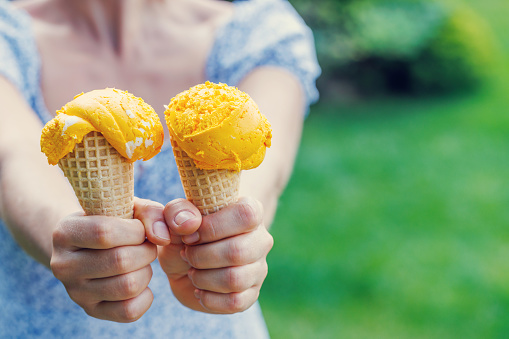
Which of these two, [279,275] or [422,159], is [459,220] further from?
[279,275]

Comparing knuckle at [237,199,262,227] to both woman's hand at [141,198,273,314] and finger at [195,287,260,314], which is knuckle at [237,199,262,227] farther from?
finger at [195,287,260,314]

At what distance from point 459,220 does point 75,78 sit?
354 cm

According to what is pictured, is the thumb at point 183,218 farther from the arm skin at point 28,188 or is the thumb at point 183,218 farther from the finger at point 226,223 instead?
the arm skin at point 28,188

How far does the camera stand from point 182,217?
1118 mm

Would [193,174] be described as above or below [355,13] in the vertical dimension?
above

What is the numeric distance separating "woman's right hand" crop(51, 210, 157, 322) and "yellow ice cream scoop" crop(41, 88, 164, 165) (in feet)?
0.49

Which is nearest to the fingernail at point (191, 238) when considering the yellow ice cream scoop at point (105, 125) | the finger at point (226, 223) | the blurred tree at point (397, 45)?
Answer: the finger at point (226, 223)

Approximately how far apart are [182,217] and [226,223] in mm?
103

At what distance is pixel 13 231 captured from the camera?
143cm

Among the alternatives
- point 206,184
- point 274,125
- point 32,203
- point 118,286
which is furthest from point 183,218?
point 274,125

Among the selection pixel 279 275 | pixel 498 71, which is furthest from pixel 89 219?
pixel 498 71

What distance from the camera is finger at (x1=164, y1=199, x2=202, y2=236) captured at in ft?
3.66

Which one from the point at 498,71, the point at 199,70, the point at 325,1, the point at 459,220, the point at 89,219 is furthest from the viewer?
the point at 498,71

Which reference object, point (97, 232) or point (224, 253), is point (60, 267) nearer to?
point (97, 232)
